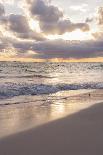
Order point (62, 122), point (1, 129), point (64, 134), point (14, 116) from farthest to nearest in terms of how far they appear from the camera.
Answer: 1. point (14, 116)
2. point (62, 122)
3. point (1, 129)
4. point (64, 134)

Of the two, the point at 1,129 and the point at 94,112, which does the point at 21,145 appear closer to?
the point at 1,129

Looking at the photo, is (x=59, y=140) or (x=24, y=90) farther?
(x=24, y=90)

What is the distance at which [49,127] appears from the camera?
9336mm

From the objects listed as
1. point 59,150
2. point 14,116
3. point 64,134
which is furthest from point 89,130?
point 14,116

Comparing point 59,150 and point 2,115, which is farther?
point 2,115

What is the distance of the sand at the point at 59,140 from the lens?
6855 millimetres

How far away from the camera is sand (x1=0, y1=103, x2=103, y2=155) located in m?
6.86

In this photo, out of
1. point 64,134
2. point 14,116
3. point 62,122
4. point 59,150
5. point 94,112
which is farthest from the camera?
point 94,112

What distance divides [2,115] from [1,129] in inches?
97.7

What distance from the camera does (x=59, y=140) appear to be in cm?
769

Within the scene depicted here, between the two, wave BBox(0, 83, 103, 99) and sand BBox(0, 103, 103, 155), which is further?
wave BBox(0, 83, 103, 99)

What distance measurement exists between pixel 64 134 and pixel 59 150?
1.36 meters

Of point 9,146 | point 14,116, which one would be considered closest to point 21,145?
point 9,146

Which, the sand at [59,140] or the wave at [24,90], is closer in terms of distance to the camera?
the sand at [59,140]
